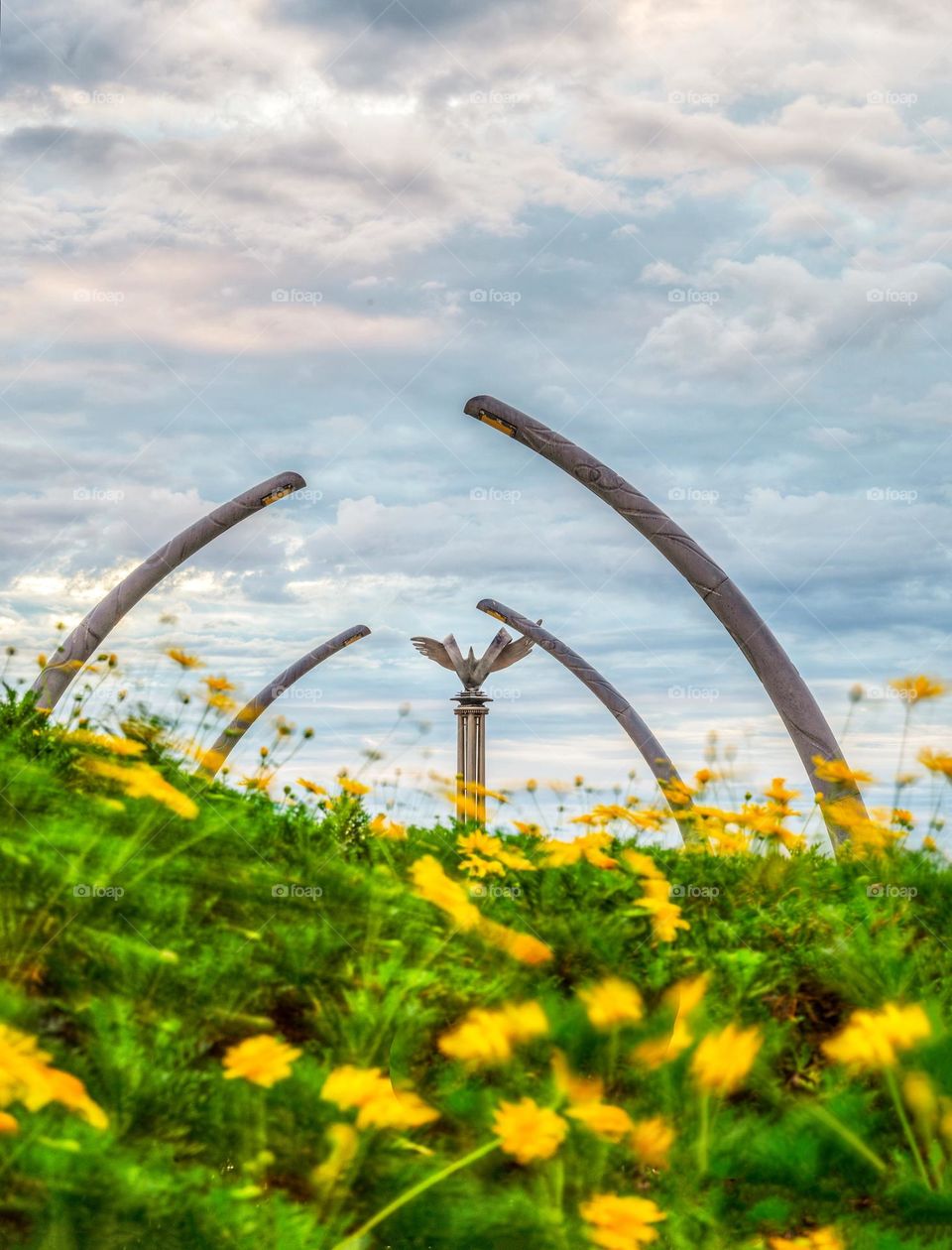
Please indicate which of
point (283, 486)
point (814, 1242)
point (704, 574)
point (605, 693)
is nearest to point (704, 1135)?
point (814, 1242)

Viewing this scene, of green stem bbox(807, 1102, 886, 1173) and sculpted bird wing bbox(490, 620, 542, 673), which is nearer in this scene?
green stem bbox(807, 1102, 886, 1173)

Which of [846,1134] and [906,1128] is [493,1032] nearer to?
[846,1134]

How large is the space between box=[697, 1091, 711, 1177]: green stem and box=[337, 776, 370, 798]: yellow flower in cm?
194

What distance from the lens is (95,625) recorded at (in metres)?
10.9

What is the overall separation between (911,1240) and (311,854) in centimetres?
193

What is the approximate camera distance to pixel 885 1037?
8.06 feet

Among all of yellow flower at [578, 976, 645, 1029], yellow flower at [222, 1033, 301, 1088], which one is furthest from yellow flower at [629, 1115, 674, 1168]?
yellow flower at [222, 1033, 301, 1088]

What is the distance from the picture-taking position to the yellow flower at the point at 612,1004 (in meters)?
2.53

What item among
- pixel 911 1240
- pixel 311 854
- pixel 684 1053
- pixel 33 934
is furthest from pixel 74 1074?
pixel 911 1240

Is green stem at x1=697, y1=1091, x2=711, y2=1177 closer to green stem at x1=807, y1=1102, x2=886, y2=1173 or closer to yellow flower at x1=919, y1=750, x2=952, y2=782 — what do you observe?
green stem at x1=807, y1=1102, x2=886, y2=1173

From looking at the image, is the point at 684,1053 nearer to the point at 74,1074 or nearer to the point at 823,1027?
the point at 823,1027

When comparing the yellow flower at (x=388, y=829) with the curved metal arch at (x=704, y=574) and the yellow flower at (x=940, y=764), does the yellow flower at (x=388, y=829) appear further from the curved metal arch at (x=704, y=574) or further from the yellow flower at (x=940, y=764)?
the curved metal arch at (x=704, y=574)

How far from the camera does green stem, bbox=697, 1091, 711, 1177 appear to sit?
241 cm

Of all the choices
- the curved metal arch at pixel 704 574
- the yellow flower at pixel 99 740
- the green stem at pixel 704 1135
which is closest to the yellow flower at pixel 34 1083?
the green stem at pixel 704 1135
